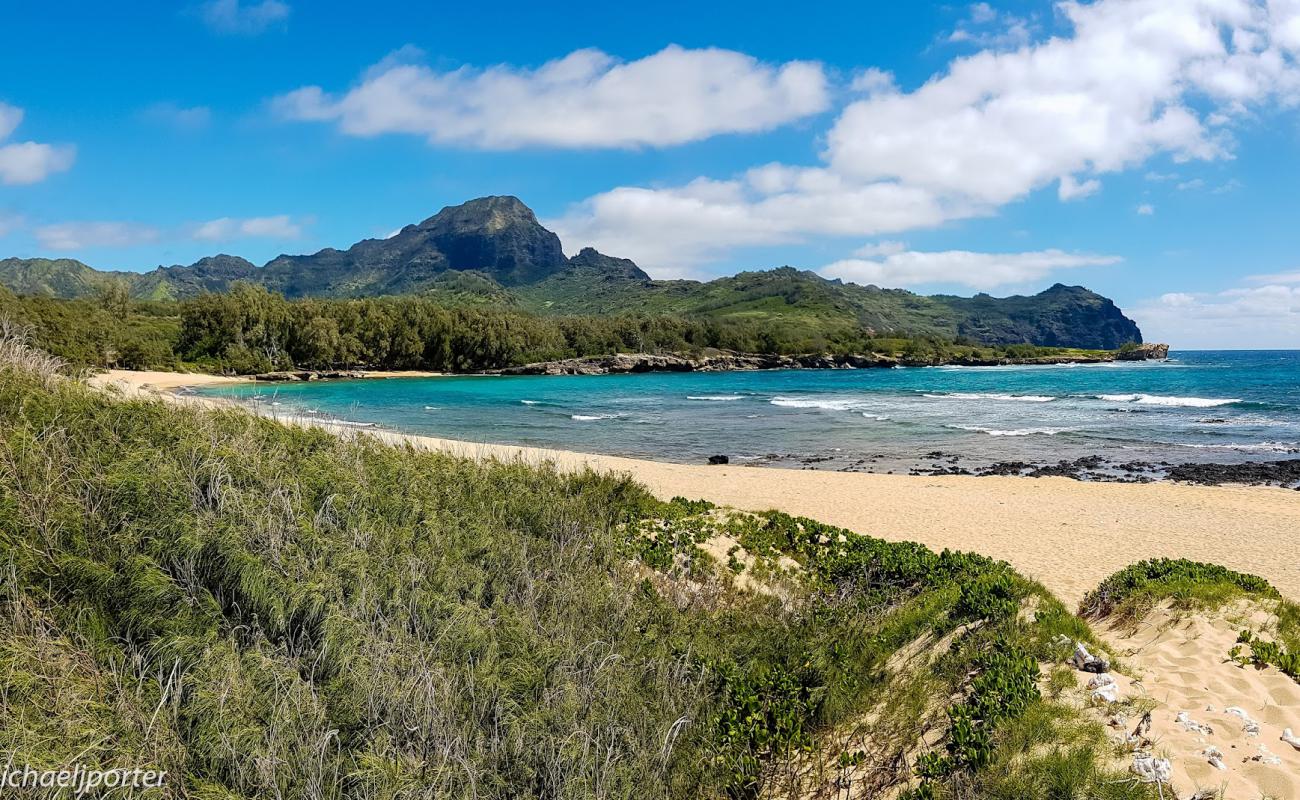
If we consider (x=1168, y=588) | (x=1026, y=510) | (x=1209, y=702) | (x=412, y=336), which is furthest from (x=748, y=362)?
(x=1209, y=702)

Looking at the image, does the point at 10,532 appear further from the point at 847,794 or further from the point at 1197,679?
the point at 1197,679

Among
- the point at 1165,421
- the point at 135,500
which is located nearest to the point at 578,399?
the point at 1165,421

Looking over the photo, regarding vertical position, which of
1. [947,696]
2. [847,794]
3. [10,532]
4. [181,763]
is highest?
[10,532]

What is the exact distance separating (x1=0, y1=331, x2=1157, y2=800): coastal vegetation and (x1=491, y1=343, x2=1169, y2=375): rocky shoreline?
376 feet

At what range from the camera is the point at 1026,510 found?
18312 millimetres

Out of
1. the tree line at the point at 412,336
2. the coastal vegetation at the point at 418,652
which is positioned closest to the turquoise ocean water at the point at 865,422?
the coastal vegetation at the point at 418,652

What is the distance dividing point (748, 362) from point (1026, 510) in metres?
125

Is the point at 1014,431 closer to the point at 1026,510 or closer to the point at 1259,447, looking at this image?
the point at 1259,447

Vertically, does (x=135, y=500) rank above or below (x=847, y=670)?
above

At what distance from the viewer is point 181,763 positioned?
3.47 m

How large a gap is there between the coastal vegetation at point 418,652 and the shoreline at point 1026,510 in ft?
14.5

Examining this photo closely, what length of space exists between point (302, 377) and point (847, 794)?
103958 mm

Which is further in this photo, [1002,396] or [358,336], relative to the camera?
[358,336]

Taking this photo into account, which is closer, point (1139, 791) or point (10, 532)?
point (1139, 791)
